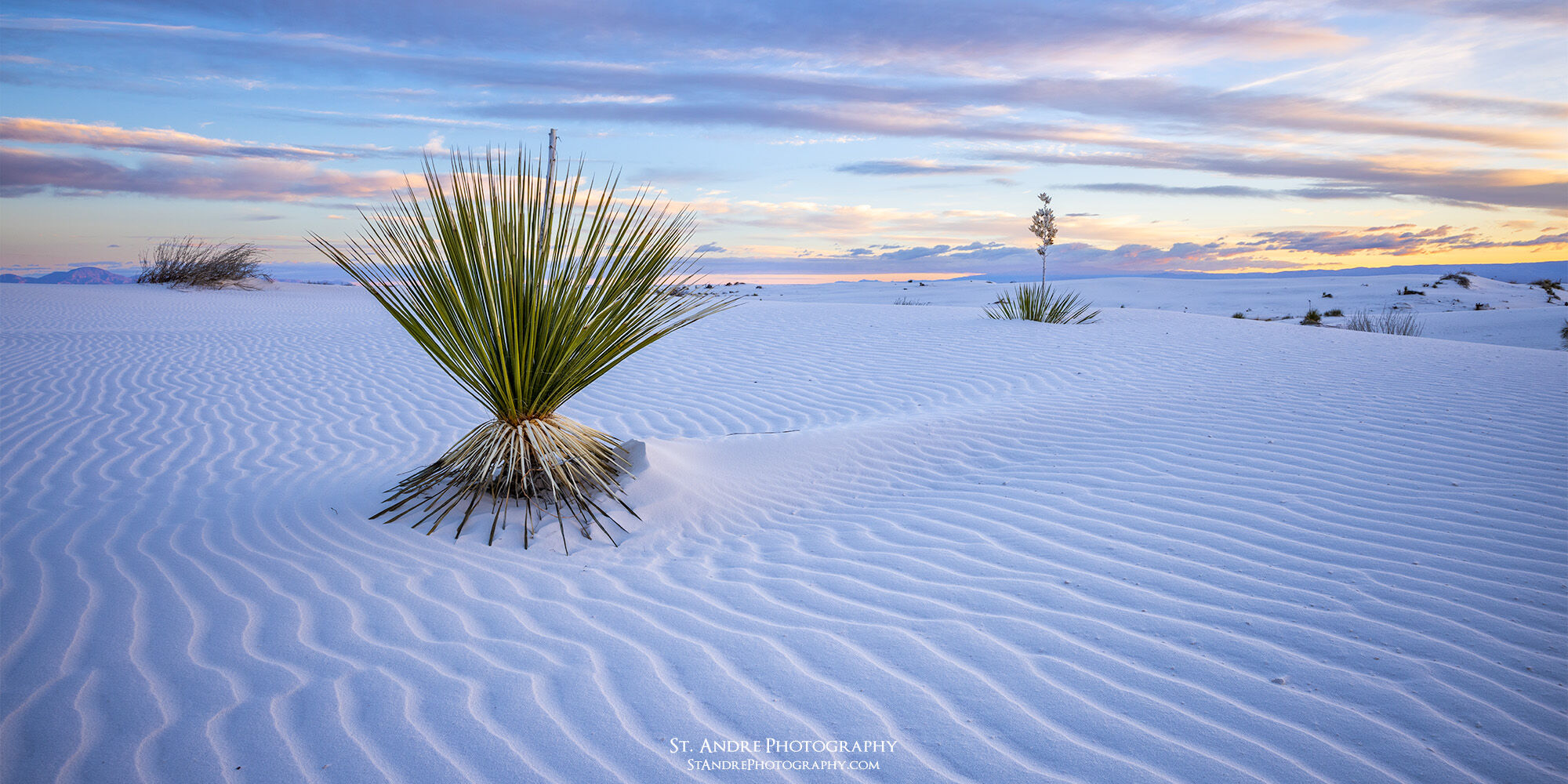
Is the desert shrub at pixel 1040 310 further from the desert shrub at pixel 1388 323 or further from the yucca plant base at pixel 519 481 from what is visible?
the yucca plant base at pixel 519 481

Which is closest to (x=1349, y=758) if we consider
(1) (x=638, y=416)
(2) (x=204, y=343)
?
(1) (x=638, y=416)

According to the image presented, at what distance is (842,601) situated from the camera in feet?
10.2

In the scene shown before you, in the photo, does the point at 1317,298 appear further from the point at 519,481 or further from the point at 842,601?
the point at 519,481

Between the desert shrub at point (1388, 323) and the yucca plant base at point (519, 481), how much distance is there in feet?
46.3

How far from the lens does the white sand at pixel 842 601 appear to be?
2.17 m

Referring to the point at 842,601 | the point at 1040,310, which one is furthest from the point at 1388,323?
the point at 842,601

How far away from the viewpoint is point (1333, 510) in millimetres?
3951

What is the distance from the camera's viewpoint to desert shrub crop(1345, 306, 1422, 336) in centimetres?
1461

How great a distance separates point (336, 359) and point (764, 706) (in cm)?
1031

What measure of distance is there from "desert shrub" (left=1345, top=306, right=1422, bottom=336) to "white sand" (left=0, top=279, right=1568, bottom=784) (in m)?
9.65

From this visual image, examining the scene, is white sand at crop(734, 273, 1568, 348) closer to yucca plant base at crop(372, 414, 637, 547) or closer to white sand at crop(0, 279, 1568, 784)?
white sand at crop(0, 279, 1568, 784)

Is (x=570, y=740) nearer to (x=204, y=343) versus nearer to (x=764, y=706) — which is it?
(x=764, y=706)

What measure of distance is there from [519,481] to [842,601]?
2093 millimetres

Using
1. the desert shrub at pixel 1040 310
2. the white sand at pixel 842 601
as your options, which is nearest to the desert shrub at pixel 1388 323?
the desert shrub at pixel 1040 310
